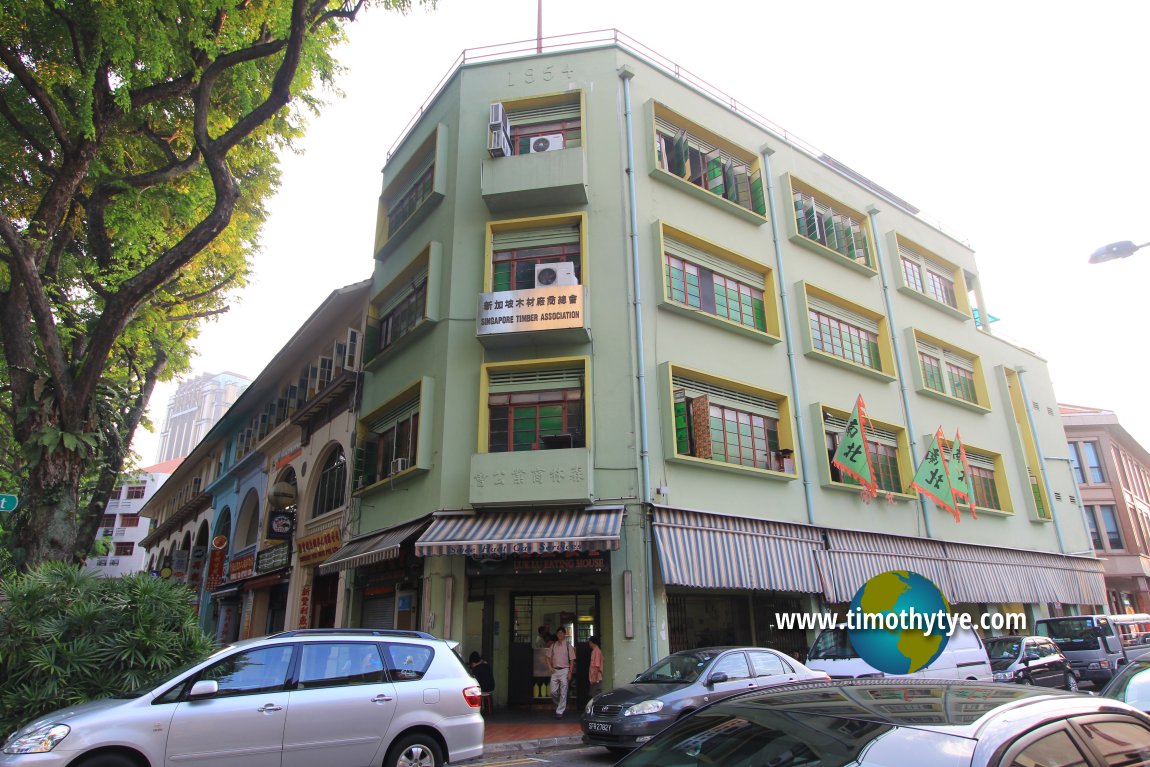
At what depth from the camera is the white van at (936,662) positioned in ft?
39.3

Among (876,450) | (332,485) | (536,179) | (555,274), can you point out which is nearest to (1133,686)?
(555,274)

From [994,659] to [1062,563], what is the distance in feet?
40.5

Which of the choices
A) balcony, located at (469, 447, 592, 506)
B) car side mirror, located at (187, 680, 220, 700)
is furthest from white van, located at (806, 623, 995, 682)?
car side mirror, located at (187, 680, 220, 700)

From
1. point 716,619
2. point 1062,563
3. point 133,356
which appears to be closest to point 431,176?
point 133,356

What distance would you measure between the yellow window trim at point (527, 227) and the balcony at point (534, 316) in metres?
0.76

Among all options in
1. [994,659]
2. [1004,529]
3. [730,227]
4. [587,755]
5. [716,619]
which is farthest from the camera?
[1004,529]

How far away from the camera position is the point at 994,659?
14.6 meters

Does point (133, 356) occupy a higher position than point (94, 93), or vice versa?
point (94, 93)

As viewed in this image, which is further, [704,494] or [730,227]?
[730,227]

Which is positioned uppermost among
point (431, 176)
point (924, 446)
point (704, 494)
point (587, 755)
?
point (431, 176)

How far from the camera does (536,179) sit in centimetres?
1630

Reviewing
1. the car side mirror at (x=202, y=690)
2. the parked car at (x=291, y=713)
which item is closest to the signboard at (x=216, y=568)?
the parked car at (x=291, y=713)

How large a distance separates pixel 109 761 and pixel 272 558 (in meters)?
18.2

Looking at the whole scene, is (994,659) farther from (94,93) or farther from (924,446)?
(94,93)
